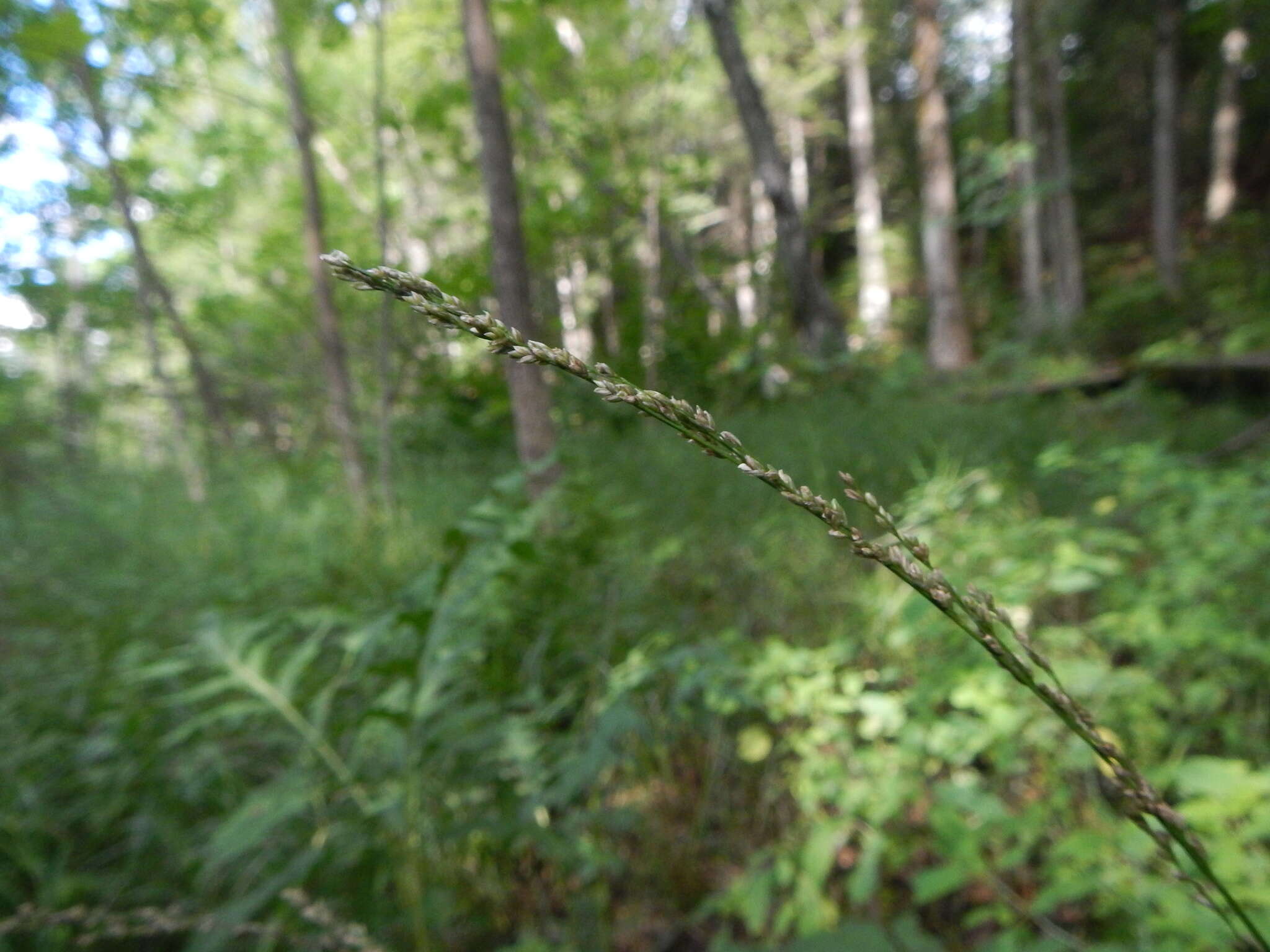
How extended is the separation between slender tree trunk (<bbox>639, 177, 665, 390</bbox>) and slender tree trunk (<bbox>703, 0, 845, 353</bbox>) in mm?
903

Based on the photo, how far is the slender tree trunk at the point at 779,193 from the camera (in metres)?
5.33

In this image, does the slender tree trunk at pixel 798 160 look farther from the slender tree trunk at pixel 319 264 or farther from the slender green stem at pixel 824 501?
the slender green stem at pixel 824 501

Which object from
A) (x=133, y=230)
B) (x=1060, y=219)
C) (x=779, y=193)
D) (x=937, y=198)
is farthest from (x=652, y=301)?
(x=1060, y=219)

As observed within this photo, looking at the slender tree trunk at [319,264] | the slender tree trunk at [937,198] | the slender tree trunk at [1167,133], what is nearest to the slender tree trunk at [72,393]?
the slender tree trunk at [319,264]

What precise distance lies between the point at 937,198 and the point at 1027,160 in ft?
8.28

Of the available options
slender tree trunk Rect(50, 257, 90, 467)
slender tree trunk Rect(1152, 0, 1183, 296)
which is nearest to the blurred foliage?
slender tree trunk Rect(50, 257, 90, 467)

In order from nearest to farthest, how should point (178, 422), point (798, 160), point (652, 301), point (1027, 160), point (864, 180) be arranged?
point (652, 301)
point (178, 422)
point (1027, 160)
point (864, 180)
point (798, 160)

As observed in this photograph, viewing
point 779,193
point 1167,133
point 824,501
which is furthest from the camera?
point 1167,133

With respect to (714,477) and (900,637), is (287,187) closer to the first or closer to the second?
(714,477)

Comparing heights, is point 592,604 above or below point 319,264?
below

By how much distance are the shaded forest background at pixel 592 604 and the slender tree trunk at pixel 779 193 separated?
35mm

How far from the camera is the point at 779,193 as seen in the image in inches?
217

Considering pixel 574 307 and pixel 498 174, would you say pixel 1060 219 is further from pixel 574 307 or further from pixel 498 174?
pixel 498 174

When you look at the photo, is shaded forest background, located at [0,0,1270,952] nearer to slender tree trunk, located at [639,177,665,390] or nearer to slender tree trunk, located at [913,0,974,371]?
slender tree trunk, located at [639,177,665,390]
